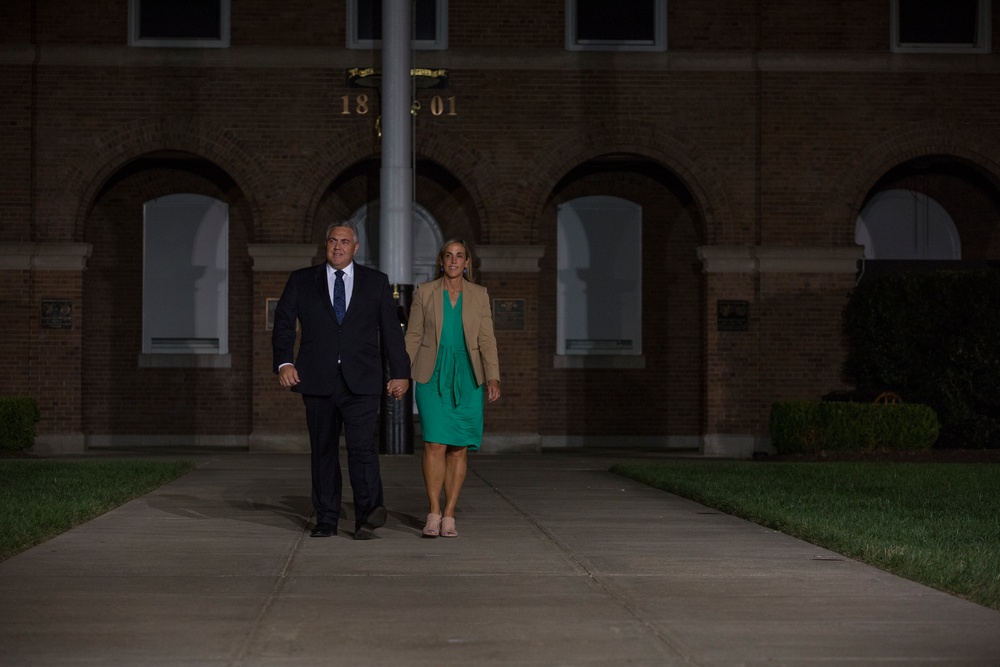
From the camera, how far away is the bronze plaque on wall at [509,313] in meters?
20.7

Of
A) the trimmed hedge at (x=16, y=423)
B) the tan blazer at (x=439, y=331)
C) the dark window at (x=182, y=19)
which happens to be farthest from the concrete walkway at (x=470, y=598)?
the dark window at (x=182, y=19)

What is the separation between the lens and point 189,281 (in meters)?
22.8

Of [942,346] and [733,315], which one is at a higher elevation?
[733,315]

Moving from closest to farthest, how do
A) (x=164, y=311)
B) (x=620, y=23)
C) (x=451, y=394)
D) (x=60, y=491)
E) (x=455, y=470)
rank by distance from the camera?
(x=451, y=394) < (x=455, y=470) < (x=60, y=491) < (x=620, y=23) < (x=164, y=311)

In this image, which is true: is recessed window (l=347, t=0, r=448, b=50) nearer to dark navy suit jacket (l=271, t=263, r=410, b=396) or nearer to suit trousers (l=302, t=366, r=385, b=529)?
dark navy suit jacket (l=271, t=263, r=410, b=396)

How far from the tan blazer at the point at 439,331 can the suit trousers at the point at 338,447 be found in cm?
39

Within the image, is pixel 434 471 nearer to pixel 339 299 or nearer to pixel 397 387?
pixel 397 387

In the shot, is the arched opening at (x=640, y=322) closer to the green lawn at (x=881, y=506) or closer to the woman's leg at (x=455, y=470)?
the green lawn at (x=881, y=506)

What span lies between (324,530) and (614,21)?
43.7 ft

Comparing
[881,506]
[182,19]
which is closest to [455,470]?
[881,506]

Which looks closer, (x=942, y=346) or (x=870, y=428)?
(x=870, y=428)

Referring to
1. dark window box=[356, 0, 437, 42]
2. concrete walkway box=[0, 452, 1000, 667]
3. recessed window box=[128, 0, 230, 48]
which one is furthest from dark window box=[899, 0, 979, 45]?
concrete walkway box=[0, 452, 1000, 667]

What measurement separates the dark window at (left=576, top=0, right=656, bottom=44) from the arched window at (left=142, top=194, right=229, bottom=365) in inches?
241

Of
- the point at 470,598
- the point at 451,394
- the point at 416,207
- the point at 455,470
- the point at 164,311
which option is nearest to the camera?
the point at 470,598
